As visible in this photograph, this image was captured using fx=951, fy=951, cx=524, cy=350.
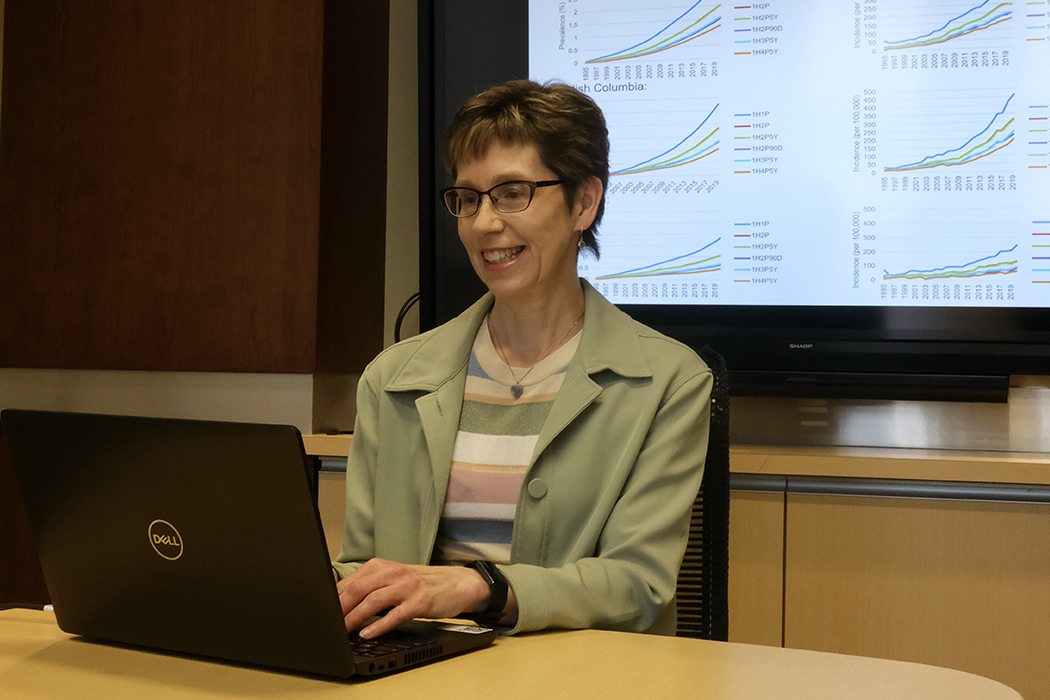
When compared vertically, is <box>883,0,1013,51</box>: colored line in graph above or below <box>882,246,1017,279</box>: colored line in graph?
above

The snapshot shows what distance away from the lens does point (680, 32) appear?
2238 millimetres

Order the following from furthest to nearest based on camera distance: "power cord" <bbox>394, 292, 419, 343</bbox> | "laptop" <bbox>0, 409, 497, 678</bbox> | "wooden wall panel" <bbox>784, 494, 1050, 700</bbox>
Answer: "power cord" <bbox>394, 292, 419, 343</bbox>, "wooden wall panel" <bbox>784, 494, 1050, 700</bbox>, "laptop" <bbox>0, 409, 497, 678</bbox>

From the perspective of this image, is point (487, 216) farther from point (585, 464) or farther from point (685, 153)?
point (685, 153)

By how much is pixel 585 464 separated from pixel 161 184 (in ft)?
4.99

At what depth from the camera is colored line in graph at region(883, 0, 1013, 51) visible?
6.81 feet

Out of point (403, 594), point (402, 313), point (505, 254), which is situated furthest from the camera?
point (402, 313)

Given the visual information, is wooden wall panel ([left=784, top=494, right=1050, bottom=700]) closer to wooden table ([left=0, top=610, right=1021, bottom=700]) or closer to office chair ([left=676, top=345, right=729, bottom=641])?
office chair ([left=676, top=345, right=729, bottom=641])

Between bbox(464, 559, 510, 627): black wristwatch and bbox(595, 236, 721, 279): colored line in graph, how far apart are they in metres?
1.35

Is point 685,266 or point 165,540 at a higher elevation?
point 685,266

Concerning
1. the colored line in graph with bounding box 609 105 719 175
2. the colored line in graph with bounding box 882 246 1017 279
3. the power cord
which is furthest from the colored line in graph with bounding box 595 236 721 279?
the power cord

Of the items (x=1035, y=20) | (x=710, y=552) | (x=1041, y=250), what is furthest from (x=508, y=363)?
(x=1035, y=20)

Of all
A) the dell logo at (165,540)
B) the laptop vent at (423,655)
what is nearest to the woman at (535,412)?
the laptop vent at (423,655)

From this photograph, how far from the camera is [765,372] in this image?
216cm

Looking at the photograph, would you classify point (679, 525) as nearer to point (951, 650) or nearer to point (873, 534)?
point (873, 534)
